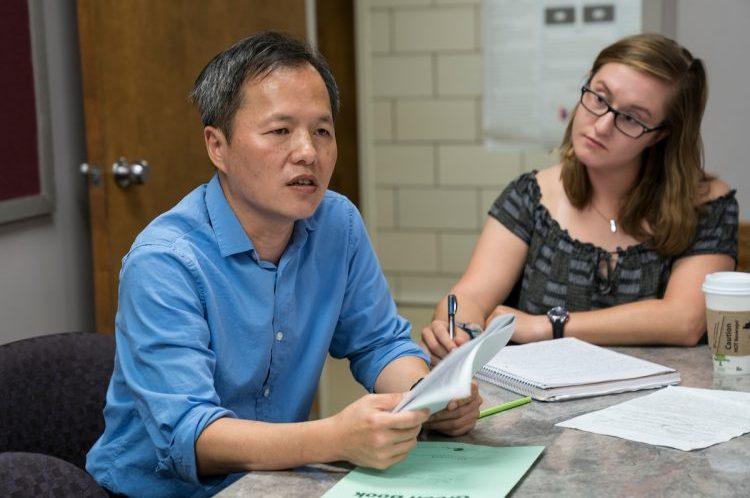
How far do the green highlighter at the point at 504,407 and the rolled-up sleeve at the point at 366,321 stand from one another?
213 millimetres

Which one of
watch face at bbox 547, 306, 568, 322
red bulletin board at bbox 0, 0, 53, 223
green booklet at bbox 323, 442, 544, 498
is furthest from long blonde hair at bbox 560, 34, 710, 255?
red bulletin board at bbox 0, 0, 53, 223

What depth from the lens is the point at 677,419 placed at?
4.70 feet

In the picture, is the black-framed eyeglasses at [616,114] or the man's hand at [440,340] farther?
the black-framed eyeglasses at [616,114]

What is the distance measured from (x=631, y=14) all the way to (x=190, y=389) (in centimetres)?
313

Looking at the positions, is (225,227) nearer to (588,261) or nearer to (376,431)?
(376,431)

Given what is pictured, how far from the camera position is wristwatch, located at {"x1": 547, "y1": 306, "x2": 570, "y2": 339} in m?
1.92

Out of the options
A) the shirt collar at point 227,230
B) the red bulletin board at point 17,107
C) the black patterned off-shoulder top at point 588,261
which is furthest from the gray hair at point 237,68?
the red bulletin board at point 17,107

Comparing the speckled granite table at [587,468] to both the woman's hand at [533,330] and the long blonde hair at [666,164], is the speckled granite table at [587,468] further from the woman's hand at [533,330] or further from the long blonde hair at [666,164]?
the long blonde hair at [666,164]

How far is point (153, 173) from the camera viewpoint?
2734 millimetres

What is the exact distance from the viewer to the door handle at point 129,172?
8.61ft

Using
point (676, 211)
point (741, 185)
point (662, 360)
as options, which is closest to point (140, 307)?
point (662, 360)

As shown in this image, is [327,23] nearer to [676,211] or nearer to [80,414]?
[676,211]

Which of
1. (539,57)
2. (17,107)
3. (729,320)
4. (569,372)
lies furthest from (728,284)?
→ (539,57)

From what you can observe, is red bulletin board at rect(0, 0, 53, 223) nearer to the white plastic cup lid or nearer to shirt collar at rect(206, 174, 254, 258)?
shirt collar at rect(206, 174, 254, 258)
